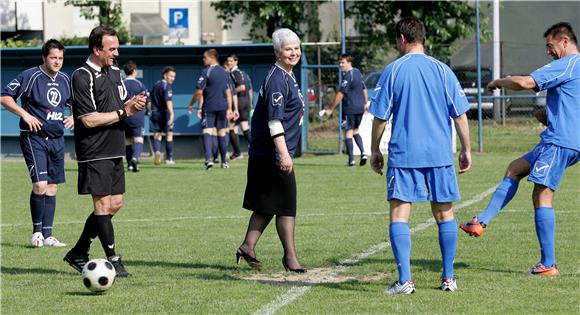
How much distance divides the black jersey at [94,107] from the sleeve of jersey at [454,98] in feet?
9.38

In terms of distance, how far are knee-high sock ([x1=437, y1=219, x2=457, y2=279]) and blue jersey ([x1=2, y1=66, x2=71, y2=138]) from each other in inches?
199

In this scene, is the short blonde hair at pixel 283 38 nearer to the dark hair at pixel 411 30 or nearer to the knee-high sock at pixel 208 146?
the dark hair at pixel 411 30

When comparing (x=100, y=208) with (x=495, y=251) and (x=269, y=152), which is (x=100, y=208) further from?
(x=495, y=251)

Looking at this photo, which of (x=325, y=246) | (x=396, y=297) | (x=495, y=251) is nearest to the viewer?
(x=396, y=297)

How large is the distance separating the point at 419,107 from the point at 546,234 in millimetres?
1854

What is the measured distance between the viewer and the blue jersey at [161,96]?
22.7m

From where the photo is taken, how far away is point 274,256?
393 inches

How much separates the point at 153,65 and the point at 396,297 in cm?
1951

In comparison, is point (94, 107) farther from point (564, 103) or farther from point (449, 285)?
point (564, 103)

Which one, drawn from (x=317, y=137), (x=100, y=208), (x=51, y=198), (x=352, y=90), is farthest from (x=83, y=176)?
(x=317, y=137)

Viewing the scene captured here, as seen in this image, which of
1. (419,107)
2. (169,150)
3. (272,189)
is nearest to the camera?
(419,107)

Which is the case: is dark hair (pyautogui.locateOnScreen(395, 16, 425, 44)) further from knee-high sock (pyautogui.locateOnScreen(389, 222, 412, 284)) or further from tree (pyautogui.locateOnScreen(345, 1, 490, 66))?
tree (pyautogui.locateOnScreen(345, 1, 490, 66))

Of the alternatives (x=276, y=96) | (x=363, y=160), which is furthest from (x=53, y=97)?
(x=363, y=160)

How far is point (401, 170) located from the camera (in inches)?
301
